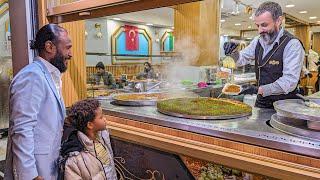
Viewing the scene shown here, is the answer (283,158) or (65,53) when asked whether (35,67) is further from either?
(283,158)

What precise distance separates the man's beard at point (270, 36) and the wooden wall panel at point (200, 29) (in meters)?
2.40

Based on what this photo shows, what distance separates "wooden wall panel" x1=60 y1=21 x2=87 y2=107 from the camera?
2654 mm

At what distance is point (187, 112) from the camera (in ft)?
5.96

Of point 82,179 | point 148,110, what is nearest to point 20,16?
point 148,110

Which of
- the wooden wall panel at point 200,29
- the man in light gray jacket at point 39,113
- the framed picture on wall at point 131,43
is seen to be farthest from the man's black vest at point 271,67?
the framed picture on wall at point 131,43

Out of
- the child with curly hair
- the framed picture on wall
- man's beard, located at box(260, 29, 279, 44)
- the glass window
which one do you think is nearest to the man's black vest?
man's beard, located at box(260, 29, 279, 44)

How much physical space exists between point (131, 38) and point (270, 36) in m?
8.84

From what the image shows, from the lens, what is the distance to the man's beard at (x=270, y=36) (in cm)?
226

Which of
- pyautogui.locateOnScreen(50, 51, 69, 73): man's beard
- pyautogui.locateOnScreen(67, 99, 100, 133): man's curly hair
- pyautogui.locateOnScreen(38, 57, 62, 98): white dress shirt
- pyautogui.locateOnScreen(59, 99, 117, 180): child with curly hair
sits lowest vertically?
pyautogui.locateOnScreen(59, 99, 117, 180): child with curly hair

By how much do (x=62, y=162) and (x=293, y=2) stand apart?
7.86 metres

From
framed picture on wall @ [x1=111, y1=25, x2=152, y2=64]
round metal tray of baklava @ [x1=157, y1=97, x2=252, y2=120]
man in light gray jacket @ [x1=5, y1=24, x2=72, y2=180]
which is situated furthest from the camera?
framed picture on wall @ [x1=111, y1=25, x2=152, y2=64]

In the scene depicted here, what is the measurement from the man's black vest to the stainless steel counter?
36cm

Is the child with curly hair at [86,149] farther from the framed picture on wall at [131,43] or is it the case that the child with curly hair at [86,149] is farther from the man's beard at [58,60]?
the framed picture on wall at [131,43]

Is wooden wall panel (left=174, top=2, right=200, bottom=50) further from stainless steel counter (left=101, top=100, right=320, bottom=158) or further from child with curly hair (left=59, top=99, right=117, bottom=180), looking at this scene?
child with curly hair (left=59, top=99, right=117, bottom=180)
